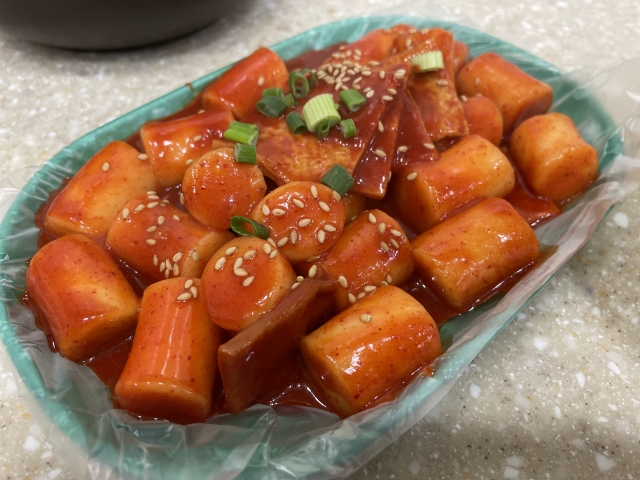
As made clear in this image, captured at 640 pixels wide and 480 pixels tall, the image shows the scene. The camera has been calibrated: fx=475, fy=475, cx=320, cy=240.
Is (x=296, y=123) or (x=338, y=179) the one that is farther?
(x=296, y=123)

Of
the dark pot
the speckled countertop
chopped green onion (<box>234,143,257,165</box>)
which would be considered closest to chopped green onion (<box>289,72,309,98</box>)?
chopped green onion (<box>234,143,257,165</box>)

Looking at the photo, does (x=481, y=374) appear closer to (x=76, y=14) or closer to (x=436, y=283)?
(x=436, y=283)

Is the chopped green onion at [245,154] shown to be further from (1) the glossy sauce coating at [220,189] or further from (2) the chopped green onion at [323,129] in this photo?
(2) the chopped green onion at [323,129]

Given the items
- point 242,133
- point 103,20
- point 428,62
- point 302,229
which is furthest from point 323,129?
point 103,20

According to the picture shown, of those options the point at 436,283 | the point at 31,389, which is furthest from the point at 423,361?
the point at 31,389

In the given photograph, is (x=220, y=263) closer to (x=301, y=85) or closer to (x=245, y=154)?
(x=245, y=154)

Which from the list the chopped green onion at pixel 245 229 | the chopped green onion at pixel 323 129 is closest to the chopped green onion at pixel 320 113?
the chopped green onion at pixel 323 129
